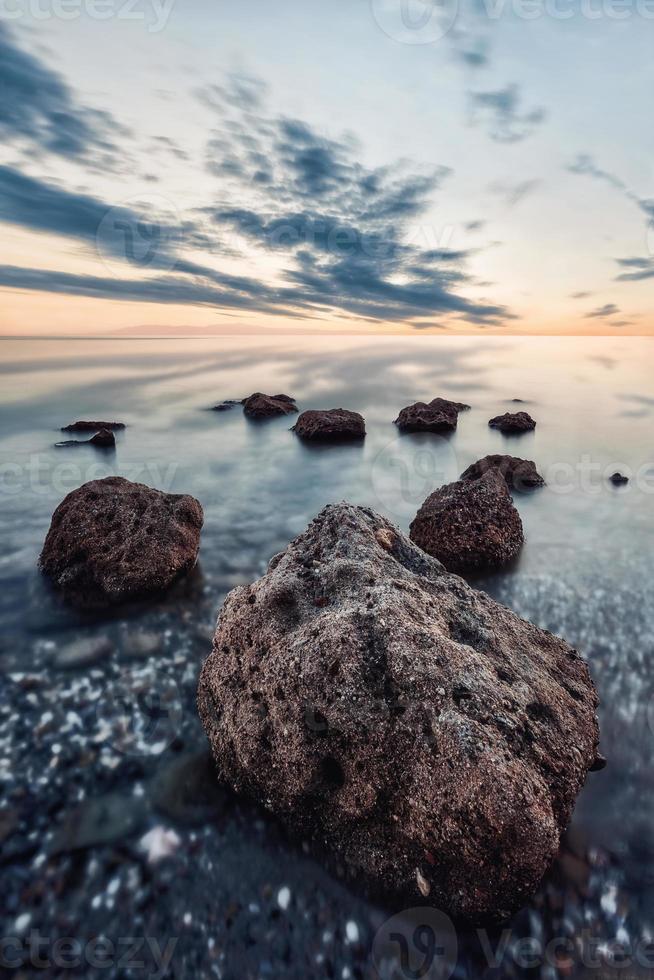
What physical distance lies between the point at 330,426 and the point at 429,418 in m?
5.14

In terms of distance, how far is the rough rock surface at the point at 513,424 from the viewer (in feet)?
71.0

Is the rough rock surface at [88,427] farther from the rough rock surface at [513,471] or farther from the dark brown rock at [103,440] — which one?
the rough rock surface at [513,471]

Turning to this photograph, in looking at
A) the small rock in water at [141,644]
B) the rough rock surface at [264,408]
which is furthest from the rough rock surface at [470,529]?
the rough rock surface at [264,408]

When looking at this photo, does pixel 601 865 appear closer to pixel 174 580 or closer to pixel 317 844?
pixel 317 844

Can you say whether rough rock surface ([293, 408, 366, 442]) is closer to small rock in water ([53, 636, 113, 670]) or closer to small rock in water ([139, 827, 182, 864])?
small rock in water ([53, 636, 113, 670])

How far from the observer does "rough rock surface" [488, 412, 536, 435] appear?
852 inches

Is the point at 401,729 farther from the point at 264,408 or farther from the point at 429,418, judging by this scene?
the point at 264,408

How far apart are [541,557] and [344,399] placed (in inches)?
941

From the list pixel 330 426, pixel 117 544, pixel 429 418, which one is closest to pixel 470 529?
pixel 117 544

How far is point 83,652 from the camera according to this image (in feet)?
20.4

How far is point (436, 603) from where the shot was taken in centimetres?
484

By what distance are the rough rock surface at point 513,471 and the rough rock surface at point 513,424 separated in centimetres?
864

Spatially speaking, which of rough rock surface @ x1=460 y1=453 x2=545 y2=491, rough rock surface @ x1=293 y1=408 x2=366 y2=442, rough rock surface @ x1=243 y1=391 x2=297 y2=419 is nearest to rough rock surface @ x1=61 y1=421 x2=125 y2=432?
rough rock surface @ x1=243 y1=391 x2=297 y2=419

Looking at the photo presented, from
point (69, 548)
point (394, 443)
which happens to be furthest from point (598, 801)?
point (394, 443)
